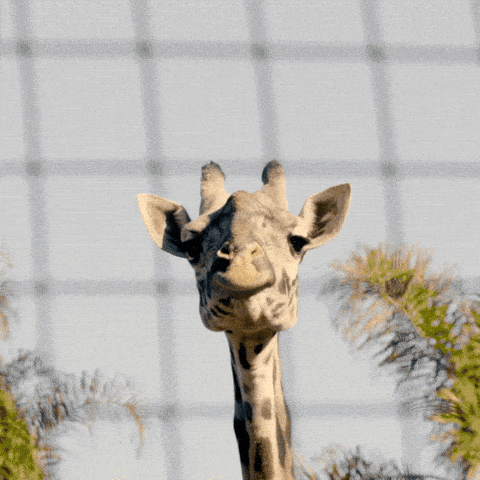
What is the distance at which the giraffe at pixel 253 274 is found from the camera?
3.79m

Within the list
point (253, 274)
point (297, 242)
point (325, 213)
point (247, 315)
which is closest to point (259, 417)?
point (247, 315)

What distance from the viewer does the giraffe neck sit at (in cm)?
443

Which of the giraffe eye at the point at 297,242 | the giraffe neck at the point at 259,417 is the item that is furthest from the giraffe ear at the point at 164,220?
the giraffe neck at the point at 259,417

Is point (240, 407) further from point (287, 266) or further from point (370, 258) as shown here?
point (370, 258)

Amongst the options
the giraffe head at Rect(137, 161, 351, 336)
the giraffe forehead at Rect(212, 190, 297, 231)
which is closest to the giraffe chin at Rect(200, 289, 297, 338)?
the giraffe head at Rect(137, 161, 351, 336)

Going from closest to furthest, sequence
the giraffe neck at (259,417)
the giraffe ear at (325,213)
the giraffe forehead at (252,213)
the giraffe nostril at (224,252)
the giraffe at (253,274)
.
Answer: the giraffe nostril at (224,252) < the giraffe at (253,274) < the giraffe forehead at (252,213) < the giraffe neck at (259,417) < the giraffe ear at (325,213)

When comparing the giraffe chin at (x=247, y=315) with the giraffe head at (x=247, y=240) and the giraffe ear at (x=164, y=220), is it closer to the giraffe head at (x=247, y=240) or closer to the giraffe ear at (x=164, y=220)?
the giraffe head at (x=247, y=240)

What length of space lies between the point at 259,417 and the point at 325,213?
1353mm

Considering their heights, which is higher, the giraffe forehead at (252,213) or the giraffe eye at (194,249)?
the giraffe forehead at (252,213)

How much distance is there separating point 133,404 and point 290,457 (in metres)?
5.09

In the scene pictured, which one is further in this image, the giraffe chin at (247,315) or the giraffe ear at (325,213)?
the giraffe ear at (325,213)

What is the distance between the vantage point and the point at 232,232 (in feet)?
12.8

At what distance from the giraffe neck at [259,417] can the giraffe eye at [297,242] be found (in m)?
0.51

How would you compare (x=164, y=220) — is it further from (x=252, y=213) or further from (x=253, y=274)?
(x=253, y=274)
